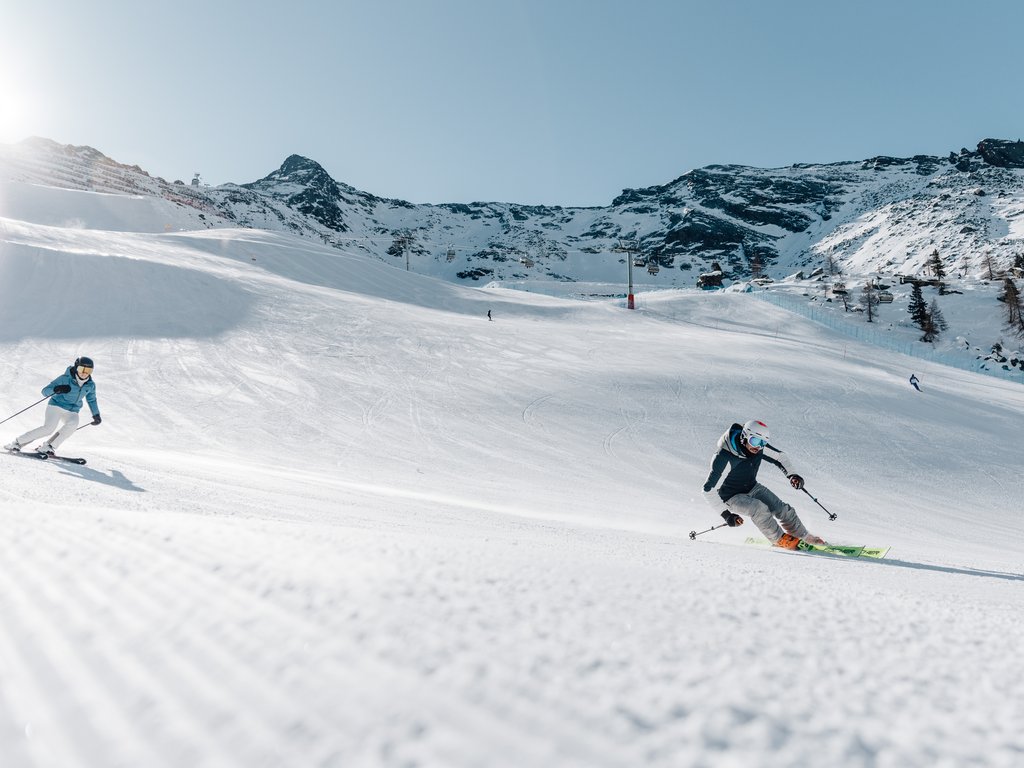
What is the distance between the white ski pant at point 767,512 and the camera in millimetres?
6648

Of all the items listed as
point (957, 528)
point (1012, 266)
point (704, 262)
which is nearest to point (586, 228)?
point (704, 262)

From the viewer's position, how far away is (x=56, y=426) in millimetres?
8375

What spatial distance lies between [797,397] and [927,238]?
3717 inches

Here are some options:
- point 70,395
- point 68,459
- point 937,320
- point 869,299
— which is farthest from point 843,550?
point 869,299

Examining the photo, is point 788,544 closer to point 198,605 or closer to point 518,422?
point 198,605

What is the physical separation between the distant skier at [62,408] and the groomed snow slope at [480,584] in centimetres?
70

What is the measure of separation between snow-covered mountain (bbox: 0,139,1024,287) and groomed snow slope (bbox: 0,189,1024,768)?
6725 centimetres

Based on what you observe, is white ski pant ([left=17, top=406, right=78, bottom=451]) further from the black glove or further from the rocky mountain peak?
the rocky mountain peak

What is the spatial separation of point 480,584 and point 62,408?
8.57m

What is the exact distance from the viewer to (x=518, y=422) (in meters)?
14.6

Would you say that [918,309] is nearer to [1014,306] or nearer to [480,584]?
[1014,306]

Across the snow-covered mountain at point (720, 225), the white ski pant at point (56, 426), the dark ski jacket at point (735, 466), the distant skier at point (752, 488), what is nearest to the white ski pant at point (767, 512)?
the distant skier at point (752, 488)

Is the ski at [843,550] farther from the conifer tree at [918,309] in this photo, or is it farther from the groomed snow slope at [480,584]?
the conifer tree at [918,309]

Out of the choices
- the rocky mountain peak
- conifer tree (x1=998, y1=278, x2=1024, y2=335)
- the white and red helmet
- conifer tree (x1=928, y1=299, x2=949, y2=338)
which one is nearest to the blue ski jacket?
the white and red helmet
